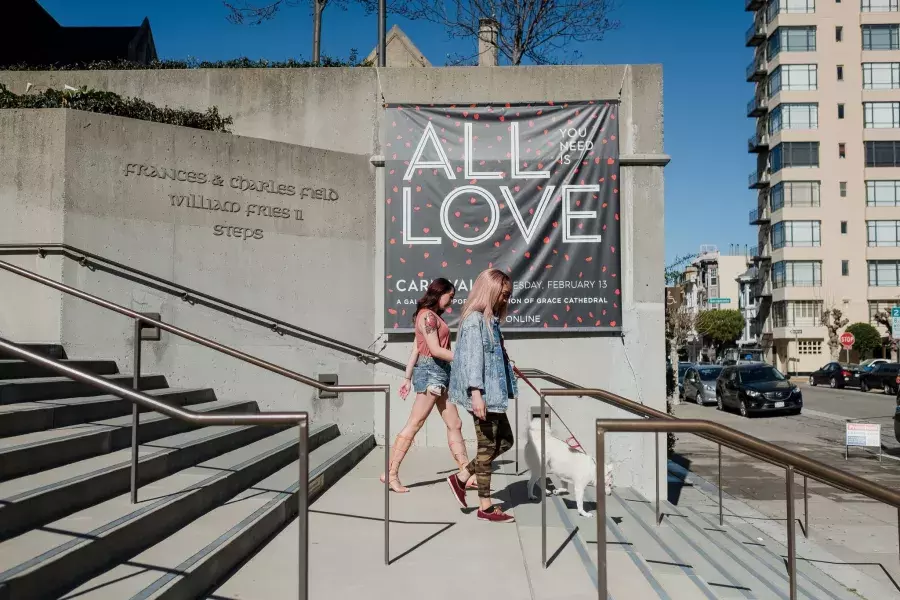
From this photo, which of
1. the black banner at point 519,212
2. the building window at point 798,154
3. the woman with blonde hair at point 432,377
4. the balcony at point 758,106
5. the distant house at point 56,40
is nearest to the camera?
the woman with blonde hair at point 432,377

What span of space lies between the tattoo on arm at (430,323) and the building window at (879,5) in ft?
199

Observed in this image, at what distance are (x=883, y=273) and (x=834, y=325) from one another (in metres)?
6.89

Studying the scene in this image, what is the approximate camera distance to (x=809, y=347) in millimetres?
57344

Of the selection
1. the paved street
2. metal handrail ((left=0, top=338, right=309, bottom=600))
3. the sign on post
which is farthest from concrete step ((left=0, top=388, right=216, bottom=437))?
the sign on post

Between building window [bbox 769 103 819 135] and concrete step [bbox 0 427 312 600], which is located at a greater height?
building window [bbox 769 103 819 135]

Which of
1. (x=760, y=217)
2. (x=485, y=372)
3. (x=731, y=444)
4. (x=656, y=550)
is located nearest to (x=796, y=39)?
(x=760, y=217)

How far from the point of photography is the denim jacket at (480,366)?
5.27 meters

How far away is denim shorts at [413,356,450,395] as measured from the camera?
624 cm

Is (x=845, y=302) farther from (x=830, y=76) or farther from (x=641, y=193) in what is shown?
(x=641, y=193)

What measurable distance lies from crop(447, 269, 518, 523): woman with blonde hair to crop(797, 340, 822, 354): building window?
5835 centimetres

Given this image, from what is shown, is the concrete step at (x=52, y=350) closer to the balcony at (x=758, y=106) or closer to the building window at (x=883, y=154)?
the building window at (x=883, y=154)

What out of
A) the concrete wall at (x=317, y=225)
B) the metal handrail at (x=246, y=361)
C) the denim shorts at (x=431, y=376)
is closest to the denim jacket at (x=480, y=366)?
the metal handrail at (x=246, y=361)

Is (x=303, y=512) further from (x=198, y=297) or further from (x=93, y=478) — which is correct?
Result: (x=198, y=297)

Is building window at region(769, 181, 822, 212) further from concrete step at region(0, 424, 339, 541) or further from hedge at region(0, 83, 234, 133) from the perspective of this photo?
concrete step at region(0, 424, 339, 541)
